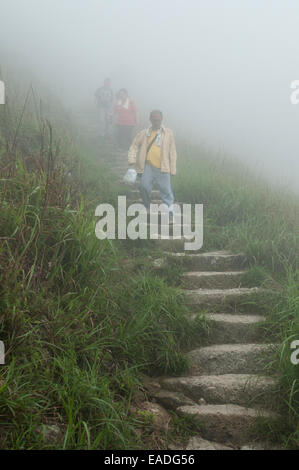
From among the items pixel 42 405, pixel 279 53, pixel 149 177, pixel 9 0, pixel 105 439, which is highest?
pixel 9 0

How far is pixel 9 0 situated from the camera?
3256 cm

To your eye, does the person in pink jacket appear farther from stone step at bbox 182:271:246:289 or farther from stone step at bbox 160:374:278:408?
stone step at bbox 160:374:278:408

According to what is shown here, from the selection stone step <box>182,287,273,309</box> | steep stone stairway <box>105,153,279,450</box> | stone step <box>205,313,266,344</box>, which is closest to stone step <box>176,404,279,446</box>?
steep stone stairway <box>105,153,279,450</box>

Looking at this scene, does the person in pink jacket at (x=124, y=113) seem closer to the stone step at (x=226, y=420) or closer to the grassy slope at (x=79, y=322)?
the grassy slope at (x=79, y=322)

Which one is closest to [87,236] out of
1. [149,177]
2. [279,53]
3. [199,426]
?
[199,426]

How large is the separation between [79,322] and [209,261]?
2406 millimetres

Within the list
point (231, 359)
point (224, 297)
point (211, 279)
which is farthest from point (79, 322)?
point (211, 279)

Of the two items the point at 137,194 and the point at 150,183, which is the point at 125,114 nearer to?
the point at 137,194

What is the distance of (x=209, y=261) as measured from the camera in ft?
16.5

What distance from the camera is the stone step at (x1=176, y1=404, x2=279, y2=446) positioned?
2777mm

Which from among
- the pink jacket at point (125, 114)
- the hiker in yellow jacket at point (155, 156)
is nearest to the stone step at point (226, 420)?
the hiker in yellow jacket at point (155, 156)

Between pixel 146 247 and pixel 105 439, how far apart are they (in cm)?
302

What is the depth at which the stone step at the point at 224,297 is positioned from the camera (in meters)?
4.15
